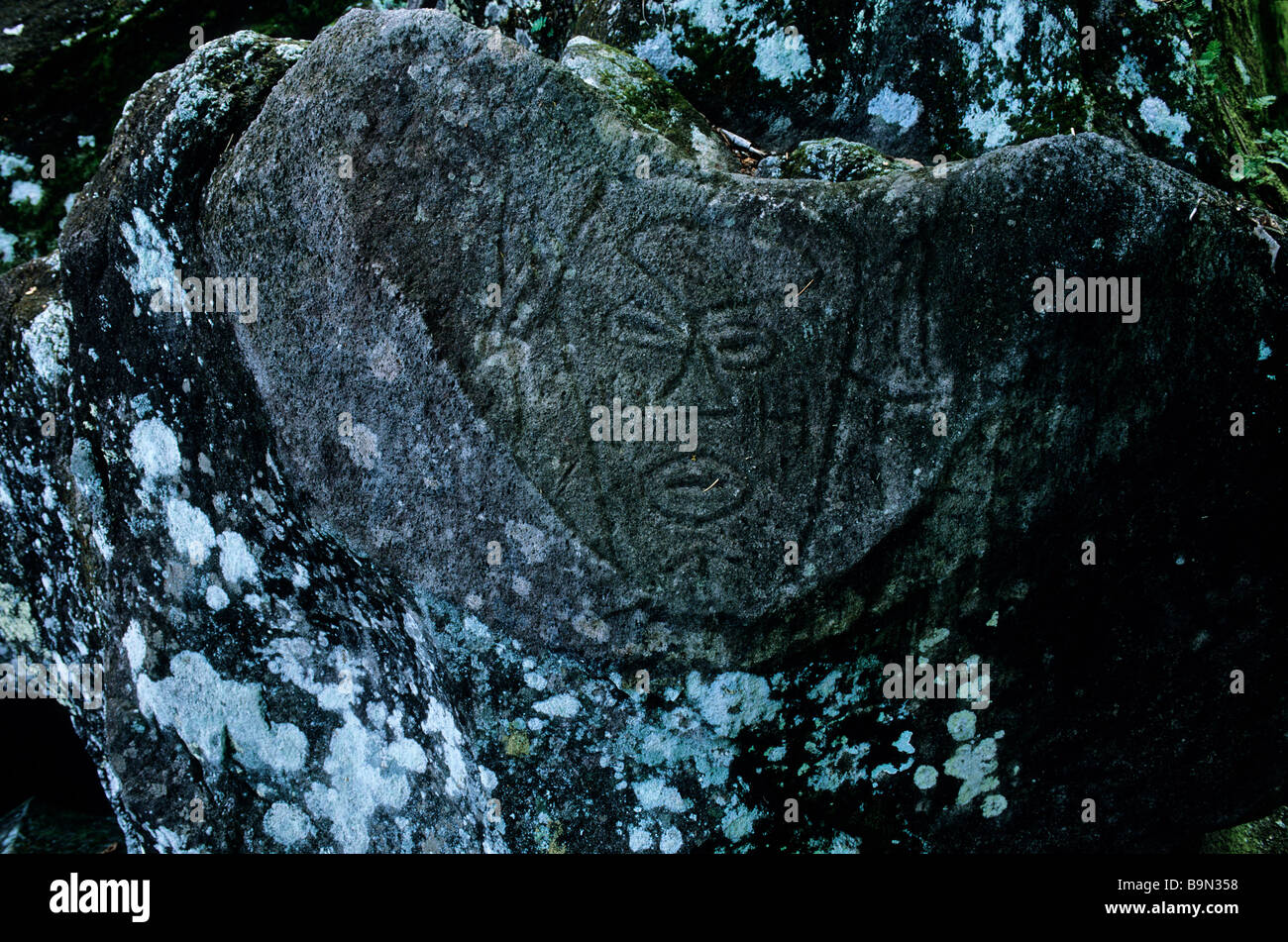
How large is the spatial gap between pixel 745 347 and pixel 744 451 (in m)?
0.25

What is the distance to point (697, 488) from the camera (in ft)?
7.31

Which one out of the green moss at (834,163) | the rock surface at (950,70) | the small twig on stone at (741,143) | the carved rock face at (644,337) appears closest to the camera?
the carved rock face at (644,337)

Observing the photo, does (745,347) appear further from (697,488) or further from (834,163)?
(834,163)

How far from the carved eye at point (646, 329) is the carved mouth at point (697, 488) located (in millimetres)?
280

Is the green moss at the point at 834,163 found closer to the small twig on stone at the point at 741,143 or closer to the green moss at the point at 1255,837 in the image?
the small twig on stone at the point at 741,143

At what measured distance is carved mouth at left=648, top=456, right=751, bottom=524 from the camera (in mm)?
2223

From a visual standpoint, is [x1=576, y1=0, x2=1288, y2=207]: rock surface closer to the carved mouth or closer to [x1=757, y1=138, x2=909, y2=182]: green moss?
[x1=757, y1=138, x2=909, y2=182]: green moss

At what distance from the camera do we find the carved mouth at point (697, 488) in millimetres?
2223

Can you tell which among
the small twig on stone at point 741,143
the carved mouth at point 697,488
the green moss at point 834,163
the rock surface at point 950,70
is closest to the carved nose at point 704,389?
the carved mouth at point 697,488

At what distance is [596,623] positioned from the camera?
2.22 metres

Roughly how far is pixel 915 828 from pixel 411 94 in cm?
226

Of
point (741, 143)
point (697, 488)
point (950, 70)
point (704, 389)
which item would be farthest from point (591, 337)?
point (950, 70)

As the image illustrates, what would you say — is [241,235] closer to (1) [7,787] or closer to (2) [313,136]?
(2) [313,136]

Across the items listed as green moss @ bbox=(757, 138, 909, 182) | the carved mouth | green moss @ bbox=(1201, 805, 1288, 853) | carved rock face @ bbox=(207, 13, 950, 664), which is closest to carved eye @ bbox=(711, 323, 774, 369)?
carved rock face @ bbox=(207, 13, 950, 664)
